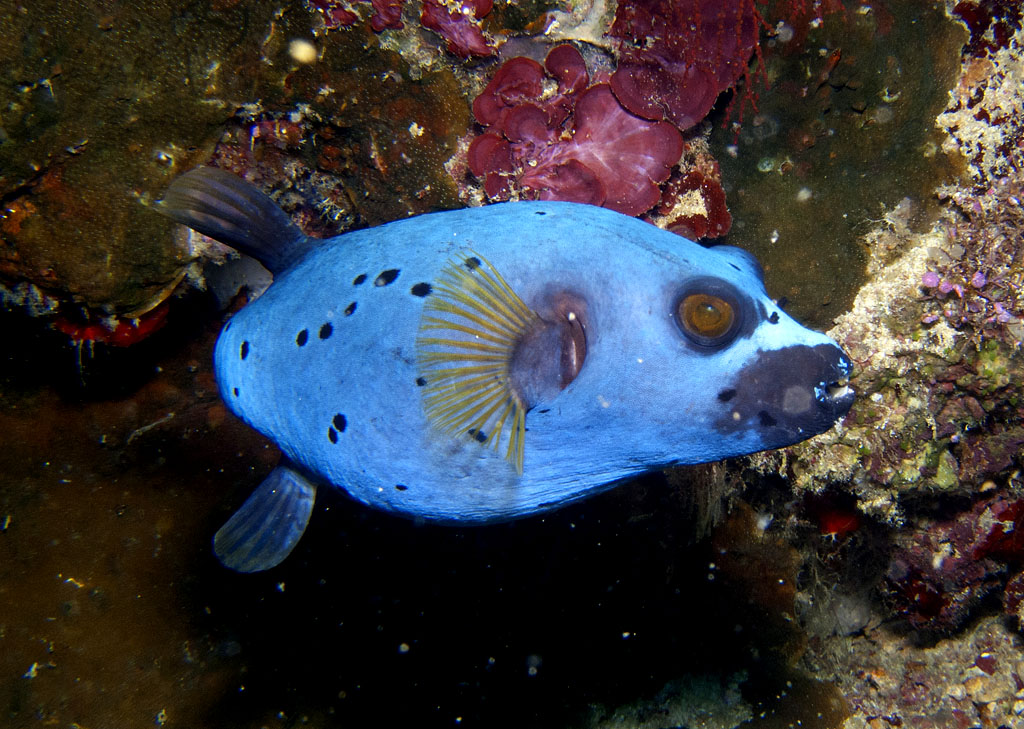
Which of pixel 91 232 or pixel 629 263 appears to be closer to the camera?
pixel 629 263

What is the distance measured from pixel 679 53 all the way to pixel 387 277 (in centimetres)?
203

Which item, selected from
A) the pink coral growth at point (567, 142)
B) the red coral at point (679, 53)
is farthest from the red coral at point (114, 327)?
the red coral at point (679, 53)

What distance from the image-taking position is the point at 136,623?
153 inches

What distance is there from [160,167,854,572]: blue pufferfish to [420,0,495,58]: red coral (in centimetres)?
133

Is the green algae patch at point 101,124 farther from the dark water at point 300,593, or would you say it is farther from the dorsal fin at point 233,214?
the dark water at point 300,593

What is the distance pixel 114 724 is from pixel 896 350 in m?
5.96

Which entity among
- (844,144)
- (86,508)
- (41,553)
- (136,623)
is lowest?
(136,623)

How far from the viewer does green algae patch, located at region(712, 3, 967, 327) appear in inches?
119

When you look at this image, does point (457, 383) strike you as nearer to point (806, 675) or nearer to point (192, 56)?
point (192, 56)

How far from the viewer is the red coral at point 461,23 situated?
290 centimetres

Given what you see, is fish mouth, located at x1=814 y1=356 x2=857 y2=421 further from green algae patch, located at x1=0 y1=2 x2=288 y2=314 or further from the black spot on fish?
green algae patch, located at x1=0 y1=2 x2=288 y2=314

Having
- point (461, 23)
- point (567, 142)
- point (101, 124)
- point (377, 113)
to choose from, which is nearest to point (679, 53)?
point (567, 142)

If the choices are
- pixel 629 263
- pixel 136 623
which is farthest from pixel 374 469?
pixel 136 623

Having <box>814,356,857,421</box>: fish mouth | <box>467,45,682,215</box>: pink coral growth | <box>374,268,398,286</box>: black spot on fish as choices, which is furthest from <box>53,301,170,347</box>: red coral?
<box>814,356,857,421</box>: fish mouth
